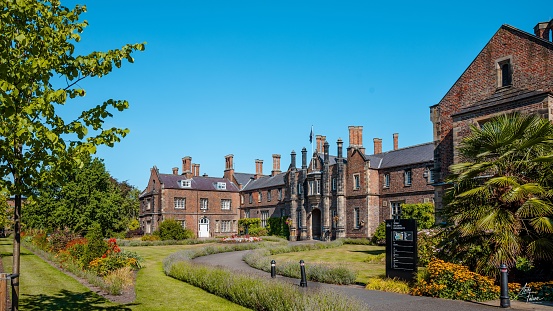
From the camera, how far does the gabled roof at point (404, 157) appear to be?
45.3 m

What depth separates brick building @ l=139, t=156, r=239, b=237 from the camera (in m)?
65.8

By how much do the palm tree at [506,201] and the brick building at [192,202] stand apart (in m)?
53.3

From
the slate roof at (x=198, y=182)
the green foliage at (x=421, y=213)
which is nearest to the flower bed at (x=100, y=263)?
the green foliage at (x=421, y=213)

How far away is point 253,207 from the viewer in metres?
69.0

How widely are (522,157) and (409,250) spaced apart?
15.8ft

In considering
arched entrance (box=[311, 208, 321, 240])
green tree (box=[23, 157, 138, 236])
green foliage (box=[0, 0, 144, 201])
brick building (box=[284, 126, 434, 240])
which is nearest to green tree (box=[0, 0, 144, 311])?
green foliage (box=[0, 0, 144, 201])

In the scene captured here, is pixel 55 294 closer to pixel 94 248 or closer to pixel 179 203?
pixel 94 248

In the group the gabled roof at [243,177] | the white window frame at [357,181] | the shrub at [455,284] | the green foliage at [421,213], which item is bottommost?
the shrub at [455,284]

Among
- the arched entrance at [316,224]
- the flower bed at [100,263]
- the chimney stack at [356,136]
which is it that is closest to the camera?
the flower bed at [100,263]

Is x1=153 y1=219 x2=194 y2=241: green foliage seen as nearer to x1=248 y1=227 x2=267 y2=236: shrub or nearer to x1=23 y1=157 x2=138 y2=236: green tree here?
x1=23 y1=157 x2=138 y2=236: green tree

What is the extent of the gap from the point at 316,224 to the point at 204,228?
1987cm

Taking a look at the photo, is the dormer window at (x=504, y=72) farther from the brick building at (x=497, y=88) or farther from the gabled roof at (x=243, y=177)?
the gabled roof at (x=243, y=177)

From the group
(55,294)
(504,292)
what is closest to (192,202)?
(55,294)

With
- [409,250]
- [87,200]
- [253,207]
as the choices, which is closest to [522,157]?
[409,250]
